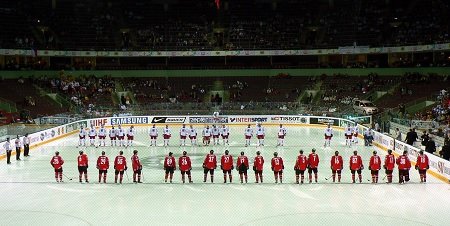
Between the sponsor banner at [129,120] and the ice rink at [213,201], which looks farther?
the sponsor banner at [129,120]

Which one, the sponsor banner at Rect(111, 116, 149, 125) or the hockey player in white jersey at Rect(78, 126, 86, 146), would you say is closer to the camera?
the hockey player in white jersey at Rect(78, 126, 86, 146)

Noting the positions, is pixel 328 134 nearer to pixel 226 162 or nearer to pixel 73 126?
pixel 226 162

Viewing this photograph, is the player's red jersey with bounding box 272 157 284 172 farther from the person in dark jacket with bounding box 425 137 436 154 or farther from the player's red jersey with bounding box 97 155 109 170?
the person in dark jacket with bounding box 425 137 436 154

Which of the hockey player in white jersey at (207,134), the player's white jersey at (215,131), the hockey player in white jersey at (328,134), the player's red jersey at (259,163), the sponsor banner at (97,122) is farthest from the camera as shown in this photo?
the sponsor banner at (97,122)

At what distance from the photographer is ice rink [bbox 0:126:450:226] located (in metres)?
15.2

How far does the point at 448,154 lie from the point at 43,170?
54.3 feet

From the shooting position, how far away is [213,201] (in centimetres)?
1750

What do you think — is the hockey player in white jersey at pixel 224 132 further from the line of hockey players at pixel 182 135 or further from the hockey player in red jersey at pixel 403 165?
the hockey player in red jersey at pixel 403 165

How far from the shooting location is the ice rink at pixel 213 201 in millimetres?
15219

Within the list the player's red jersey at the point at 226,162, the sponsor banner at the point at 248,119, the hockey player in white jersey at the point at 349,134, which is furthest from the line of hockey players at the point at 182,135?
the sponsor banner at the point at 248,119

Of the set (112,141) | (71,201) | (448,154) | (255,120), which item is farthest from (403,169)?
(255,120)

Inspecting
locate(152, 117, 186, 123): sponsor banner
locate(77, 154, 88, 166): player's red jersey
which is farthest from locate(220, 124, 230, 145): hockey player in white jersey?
locate(152, 117, 186, 123): sponsor banner

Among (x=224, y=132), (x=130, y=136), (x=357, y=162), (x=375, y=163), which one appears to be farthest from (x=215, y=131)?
(x=375, y=163)

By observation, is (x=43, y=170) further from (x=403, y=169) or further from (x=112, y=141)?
(x=403, y=169)
